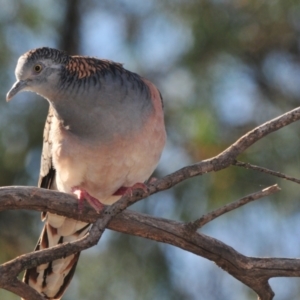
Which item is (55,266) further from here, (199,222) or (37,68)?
(199,222)

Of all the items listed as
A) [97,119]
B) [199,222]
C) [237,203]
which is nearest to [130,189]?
[97,119]

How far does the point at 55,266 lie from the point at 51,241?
247mm

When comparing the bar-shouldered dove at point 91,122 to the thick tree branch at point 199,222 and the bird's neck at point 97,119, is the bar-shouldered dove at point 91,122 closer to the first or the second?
the bird's neck at point 97,119

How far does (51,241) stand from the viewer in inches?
185

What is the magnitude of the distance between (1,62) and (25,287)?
361 cm

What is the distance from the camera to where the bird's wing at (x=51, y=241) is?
4.38 metres

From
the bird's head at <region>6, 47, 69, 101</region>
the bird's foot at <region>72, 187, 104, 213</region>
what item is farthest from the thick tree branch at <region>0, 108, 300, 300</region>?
the bird's head at <region>6, 47, 69, 101</region>

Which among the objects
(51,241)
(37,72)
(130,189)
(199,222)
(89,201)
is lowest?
(199,222)

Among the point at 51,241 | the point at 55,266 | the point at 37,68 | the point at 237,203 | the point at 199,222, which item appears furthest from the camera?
the point at 51,241

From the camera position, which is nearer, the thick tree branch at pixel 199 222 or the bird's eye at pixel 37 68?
the thick tree branch at pixel 199 222

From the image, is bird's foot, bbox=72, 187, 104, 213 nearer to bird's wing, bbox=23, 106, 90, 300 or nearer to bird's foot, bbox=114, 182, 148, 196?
bird's foot, bbox=114, 182, 148, 196

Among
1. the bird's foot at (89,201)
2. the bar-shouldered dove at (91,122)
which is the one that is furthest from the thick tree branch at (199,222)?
the bar-shouldered dove at (91,122)

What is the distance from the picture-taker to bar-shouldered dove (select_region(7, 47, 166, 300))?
4.21 m

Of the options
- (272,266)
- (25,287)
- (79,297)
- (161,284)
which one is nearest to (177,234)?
(272,266)
